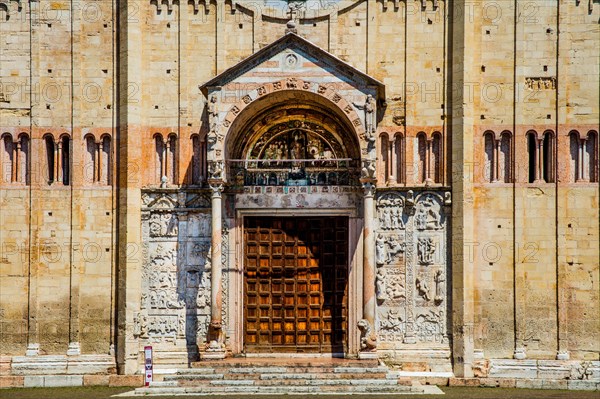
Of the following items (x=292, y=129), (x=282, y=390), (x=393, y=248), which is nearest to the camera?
(x=282, y=390)

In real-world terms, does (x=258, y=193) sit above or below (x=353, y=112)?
below

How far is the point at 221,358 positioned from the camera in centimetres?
2514

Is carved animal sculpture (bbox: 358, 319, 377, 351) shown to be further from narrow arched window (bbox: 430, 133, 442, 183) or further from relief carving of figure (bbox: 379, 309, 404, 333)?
narrow arched window (bbox: 430, 133, 442, 183)

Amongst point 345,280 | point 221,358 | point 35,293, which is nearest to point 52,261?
point 35,293

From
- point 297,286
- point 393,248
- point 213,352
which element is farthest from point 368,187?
point 213,352

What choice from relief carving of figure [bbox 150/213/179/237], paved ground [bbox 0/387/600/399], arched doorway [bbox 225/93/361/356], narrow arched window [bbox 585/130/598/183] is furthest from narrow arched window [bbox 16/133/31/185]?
narrow arched window [bbox 585/130/598/183]

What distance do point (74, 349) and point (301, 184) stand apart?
7625 millimetres

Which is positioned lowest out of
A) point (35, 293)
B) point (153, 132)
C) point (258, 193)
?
point (35, 293)

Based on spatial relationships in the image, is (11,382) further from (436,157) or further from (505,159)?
(505,159)

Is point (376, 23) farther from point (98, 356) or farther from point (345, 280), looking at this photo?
point (98, 356)

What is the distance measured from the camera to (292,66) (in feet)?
83.4

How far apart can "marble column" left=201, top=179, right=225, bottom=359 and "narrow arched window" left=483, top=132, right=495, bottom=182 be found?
713cm

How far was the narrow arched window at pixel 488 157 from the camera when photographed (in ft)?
85.2

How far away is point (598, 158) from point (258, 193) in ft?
30.1
